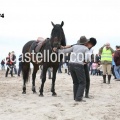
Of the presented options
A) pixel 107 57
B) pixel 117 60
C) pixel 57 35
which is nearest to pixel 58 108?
pixel 57 35

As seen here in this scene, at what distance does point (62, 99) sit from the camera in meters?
11.2

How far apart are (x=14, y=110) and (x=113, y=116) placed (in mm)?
2441

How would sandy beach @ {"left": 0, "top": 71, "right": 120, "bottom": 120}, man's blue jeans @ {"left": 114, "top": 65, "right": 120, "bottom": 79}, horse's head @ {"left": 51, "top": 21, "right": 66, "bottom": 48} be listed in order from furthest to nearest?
man's blue jeans @ {"left": 114, "top": 65, "right": 120, "bottom": 79}, horse's head @ {"left": 51, "top": 21, "right": 66, "bottom": 48}, sandy beach @ {"left": 0, "top": 71, "right": 120, "bottom": 120}

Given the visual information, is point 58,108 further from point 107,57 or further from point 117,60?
point 117,60

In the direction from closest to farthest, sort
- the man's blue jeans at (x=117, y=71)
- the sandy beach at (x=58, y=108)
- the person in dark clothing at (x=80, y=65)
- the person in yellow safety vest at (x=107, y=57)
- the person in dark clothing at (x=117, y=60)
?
1. the sandy beach at (x=58, y=108)
2. the person in dark clothing at (x=80, y=65)
3. the person in yellow safety vest at (x=107, y=57)
4. the person in dark clothing at (x=117, y=60)
5. the man's blue jeans at (x=117, y=71)

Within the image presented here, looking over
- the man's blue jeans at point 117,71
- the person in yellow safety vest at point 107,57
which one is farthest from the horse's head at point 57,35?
the man's blue jeans at point 117,71

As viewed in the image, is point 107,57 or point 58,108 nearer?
point 58,108

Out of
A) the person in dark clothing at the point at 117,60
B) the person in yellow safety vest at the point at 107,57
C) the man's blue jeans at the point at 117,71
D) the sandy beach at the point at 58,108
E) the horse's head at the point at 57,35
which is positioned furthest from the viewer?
the man's blue jeans at the point at 117,71

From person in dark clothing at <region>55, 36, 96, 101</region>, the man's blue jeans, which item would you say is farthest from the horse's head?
the man's blue jeans

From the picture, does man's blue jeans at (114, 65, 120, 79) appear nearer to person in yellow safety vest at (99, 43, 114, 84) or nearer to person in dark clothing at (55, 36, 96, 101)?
person in yellow safety vest at (99, 43, 114, 84)

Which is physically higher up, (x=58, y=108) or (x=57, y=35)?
(x=57, y=35)

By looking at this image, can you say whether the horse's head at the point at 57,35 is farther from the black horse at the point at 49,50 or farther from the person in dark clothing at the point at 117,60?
the person in dark clothing at the point at 117,60

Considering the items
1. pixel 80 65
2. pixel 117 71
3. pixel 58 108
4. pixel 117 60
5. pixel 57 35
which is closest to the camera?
pixel 58 108

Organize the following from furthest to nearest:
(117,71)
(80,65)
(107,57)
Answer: (117,71) < (107,57) < (80,65)
